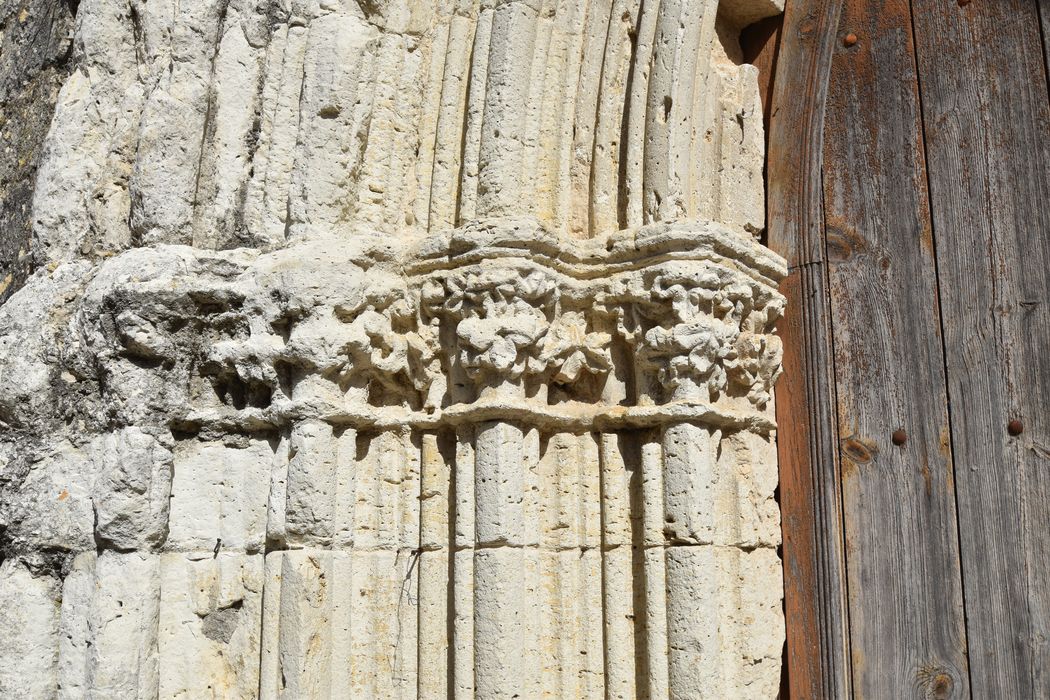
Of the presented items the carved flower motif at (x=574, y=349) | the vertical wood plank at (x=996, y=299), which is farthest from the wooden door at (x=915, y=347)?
the carved flower motif at (x=574, y=349)

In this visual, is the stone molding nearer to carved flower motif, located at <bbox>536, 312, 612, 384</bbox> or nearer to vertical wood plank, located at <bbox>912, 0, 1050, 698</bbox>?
carved flower motif, located at <bbox>536, 312, 612, 384</bbox>

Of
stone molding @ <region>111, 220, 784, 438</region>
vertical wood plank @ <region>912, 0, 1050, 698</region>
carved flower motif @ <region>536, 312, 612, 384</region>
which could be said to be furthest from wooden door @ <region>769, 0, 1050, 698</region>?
carved flower motif @ <region>536, 312, 612, 384</region>

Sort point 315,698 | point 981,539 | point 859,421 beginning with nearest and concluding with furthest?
point 315,698 < point 981,539 < point 859,421

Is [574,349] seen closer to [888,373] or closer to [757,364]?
[757,364]

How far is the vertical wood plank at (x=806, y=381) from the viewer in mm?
2354

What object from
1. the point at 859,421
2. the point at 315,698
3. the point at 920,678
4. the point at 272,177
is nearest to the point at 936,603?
the point at 920,678

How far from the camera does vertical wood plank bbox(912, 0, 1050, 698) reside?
222 cm

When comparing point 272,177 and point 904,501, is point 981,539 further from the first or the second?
point 272,177

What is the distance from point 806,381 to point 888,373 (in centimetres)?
19

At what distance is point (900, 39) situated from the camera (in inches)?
98.7

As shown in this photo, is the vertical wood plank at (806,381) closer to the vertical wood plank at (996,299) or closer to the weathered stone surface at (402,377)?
the weathered stone surface at (402,377)

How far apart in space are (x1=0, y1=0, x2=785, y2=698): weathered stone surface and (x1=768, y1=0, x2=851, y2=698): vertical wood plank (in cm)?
10

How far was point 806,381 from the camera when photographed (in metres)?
2.46

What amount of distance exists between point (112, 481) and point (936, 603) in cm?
184
